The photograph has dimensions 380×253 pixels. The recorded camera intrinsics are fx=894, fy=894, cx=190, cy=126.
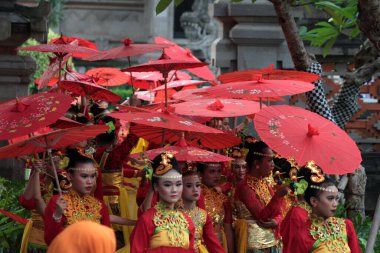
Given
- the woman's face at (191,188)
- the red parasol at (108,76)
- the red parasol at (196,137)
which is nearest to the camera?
the woman's face at (191,188)

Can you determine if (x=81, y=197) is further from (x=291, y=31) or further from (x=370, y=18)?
(x=370, y=18)

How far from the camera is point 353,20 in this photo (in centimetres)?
971

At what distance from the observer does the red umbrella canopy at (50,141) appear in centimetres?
660

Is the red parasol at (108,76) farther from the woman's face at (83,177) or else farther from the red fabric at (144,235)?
the red fabric at (144,235)

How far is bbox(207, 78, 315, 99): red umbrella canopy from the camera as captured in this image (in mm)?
7711

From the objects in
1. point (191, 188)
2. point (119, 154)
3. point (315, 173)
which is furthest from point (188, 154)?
point (119, 154)

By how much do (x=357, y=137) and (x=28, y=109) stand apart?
7.01 m

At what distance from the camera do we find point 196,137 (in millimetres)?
8367

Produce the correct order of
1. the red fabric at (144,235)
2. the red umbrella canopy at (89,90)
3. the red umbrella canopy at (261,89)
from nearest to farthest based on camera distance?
1. the red fabric at (144,235)
2. the red umbrella canopy at (261,89)
3. the red umbrella canopy at (89,90)

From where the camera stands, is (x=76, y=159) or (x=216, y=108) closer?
(x=76, y=159)

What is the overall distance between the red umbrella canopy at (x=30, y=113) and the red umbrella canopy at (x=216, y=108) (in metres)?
1.27

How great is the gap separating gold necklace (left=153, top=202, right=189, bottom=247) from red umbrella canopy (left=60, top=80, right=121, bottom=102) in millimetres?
2802

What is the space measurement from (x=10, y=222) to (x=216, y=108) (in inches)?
104

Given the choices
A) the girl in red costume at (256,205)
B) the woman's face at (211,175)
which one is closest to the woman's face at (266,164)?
the girl in red costume at (256,205)
